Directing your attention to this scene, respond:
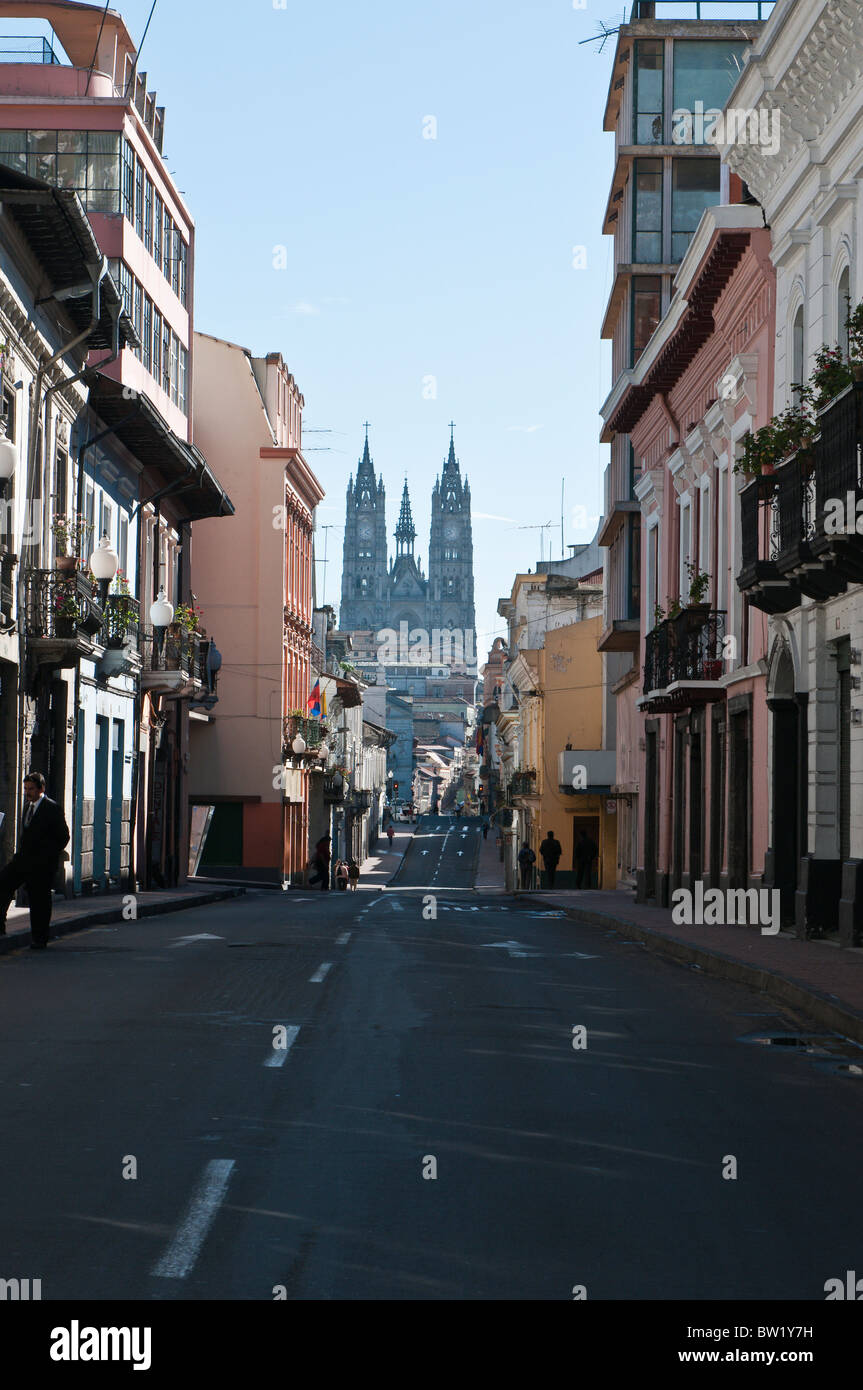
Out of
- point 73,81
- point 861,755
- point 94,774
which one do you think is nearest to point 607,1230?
point 861,755

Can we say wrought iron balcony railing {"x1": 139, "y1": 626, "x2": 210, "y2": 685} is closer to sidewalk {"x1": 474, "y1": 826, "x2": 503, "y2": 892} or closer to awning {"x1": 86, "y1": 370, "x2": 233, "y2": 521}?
awning {"x1": 86, "y1": 370, "x2": 233, "y2": 521}

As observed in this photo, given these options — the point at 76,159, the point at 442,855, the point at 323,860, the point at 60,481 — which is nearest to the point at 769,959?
the point at 60,481

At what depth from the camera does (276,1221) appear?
6.56 metres

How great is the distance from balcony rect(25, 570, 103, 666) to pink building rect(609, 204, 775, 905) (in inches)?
379

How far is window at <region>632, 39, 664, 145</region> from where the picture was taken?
1651 inches

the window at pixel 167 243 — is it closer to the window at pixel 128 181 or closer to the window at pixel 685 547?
the window at pixel 128 181

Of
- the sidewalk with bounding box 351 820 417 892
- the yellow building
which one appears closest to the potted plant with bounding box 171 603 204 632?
the yellow building

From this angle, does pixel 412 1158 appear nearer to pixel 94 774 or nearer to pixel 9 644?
pixel 9 644

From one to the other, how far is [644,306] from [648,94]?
4.81 meters

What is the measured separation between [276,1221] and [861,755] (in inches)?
561

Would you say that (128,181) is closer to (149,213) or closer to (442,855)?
(149,213)

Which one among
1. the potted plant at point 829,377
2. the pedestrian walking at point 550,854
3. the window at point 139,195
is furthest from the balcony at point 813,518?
the pedestrian walking at point 550,854

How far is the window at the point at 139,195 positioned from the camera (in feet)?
114
